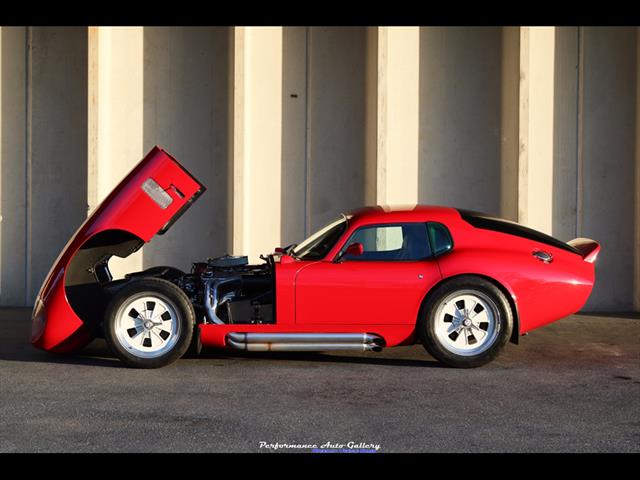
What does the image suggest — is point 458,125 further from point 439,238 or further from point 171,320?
point 171,320

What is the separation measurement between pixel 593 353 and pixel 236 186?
17.4 ft

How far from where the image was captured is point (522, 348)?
9758mm

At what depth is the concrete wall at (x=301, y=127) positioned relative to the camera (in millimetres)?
13062

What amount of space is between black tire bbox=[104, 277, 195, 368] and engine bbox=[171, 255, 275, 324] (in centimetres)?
34

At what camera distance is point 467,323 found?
8.55 m

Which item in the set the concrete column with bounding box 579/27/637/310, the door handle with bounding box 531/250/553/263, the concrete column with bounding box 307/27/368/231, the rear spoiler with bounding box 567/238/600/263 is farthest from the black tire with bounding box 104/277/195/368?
the concrete column with bounding box 579/27/637/310

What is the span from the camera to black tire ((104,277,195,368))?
8539 mm

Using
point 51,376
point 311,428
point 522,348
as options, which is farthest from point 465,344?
point 51,376

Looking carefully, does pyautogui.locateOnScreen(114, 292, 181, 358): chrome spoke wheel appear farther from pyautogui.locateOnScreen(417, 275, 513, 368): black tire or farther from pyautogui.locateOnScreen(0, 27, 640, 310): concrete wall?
pyautogui.locateOnScreen(0, 27, 640, 310): concrete wall

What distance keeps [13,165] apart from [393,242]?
263 inches

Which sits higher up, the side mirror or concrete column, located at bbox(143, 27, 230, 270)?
concrete column, located at bbox(143, 27, 230, 270)
